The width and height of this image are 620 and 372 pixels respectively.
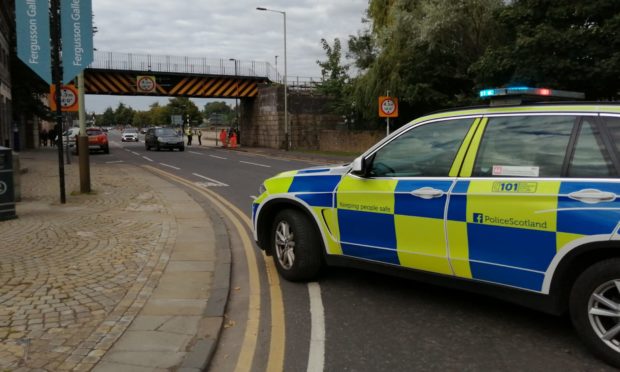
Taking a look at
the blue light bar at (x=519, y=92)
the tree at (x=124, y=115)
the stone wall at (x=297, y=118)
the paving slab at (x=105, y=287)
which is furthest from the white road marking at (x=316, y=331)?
the tree at (x=124, y=115)

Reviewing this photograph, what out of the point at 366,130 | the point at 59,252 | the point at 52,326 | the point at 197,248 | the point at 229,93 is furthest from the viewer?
the point at 229,93

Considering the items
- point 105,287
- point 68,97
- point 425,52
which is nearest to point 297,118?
point 425,52

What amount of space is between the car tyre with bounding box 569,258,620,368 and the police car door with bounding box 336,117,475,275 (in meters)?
0.98

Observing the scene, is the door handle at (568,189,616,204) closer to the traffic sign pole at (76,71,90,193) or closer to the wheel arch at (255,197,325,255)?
the wheel arch at (255,197,325,255)

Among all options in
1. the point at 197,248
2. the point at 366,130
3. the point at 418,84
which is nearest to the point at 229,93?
the point at 366,130

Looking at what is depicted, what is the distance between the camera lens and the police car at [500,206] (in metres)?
3.72

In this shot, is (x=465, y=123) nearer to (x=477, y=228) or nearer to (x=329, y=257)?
(x=477, y=228)

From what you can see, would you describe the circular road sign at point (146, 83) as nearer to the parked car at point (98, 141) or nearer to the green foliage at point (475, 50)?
the parked car at point (98, 141)

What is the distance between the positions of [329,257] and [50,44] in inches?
338

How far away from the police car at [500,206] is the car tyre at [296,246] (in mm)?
131

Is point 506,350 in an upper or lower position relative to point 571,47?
lower

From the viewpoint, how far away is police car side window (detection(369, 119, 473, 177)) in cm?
460

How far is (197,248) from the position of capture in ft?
24.7

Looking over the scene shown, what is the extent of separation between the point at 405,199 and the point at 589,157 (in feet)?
4.63
